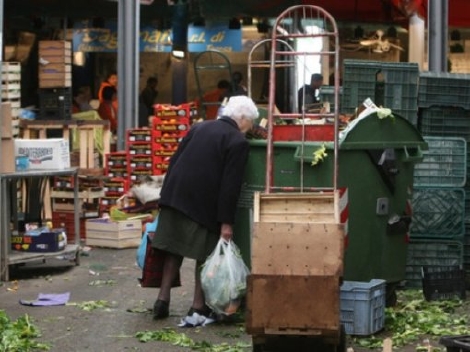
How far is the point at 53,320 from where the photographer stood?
998cm

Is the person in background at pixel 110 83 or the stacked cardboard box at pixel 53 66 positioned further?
the person in background at pixel 110 83

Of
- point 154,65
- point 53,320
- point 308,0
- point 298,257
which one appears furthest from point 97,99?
point 298,257

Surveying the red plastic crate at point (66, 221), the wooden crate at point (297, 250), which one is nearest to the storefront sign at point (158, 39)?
the red plastic crate at point (66, 221)

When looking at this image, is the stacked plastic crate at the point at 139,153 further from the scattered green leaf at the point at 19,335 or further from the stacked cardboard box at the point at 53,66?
the scattered green leaf at the point at 19,335

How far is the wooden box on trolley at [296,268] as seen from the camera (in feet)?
26.6

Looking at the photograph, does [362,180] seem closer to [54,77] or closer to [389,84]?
[389,84]

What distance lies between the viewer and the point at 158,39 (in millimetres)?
22422

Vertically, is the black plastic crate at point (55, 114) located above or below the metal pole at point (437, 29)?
below

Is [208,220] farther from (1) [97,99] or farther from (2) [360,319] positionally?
(1) [97,99]

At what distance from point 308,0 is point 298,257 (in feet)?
47.4

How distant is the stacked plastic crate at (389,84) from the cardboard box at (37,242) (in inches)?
133

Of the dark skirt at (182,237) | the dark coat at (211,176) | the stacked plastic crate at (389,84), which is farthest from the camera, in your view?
the stacked plastic crate at (389,84)

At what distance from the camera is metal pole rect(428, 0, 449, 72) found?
16.8 meters

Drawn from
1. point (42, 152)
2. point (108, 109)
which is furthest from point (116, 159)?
point (42, 152)
